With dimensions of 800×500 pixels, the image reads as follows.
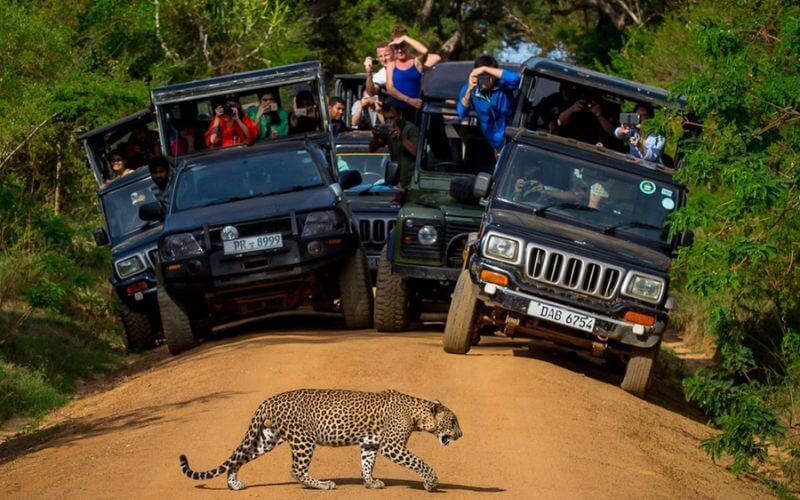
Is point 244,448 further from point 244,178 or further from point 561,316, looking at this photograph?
point 244,178

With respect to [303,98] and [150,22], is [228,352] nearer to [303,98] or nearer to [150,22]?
[303,98]

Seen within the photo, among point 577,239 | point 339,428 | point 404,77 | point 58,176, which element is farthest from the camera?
point 58,176

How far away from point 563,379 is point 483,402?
4.91 ft

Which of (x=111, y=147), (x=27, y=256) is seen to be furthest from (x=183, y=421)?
(x=111, y=147)

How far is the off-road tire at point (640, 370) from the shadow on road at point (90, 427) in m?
3.43

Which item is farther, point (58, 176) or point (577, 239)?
point (58, 176)

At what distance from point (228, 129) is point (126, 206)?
2.32 metres

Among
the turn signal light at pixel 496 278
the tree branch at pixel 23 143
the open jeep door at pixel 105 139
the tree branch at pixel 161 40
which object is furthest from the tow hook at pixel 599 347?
the tree branch at pixel 161 40

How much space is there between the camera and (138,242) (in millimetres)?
17156

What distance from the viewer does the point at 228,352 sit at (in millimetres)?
14406

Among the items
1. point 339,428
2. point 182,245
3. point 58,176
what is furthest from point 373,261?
point 339,428

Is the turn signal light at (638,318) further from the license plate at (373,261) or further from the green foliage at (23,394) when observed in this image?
the green foliage at (23,394)

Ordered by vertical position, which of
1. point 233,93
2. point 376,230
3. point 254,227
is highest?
point 233,93

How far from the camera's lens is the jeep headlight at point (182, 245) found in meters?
14.6
